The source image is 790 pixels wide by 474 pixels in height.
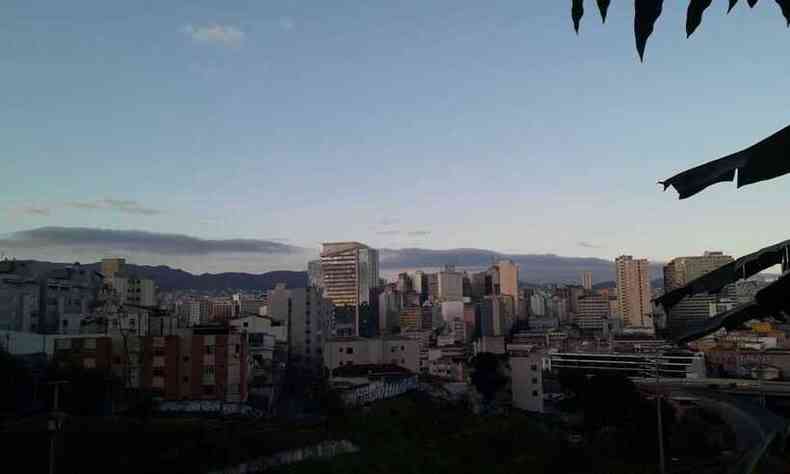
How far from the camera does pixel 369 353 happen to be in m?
40.1

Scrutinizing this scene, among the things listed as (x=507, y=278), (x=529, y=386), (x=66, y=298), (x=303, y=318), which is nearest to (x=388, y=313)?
(x=507, y=278)

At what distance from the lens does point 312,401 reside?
25.2 metres

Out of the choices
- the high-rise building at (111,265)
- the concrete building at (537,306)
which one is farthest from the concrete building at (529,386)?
the concrete building at (537,306)

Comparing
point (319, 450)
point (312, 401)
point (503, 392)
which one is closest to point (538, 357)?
point (503, 392)

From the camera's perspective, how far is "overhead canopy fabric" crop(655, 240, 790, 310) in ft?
5.39

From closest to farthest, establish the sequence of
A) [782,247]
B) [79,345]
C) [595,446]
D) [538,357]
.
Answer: [782,247], [595,446], [79,345], [538,357]

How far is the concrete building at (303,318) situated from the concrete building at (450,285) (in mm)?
76503

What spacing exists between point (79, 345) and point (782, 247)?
24630mm

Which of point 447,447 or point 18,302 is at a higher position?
point 18,302

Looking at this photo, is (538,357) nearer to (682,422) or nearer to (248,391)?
(682,422)

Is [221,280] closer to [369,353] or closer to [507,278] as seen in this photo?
[507,278]

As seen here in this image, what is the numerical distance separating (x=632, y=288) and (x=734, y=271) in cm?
10577

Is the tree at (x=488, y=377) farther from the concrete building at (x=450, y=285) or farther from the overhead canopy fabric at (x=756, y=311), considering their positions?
the concrete building at (x=450, y=285)

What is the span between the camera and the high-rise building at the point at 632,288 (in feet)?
324
